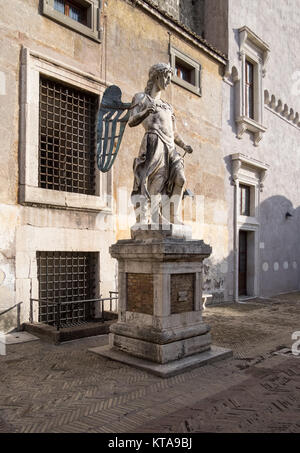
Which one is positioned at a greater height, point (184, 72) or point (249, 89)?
point (249, 89)

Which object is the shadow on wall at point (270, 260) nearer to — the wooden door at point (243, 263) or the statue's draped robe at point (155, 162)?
the wooden door at point (243, 263)

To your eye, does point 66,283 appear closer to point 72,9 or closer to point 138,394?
point 138,394

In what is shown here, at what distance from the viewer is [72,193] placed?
9.13 meters

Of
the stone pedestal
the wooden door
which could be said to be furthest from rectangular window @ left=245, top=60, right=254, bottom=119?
the stone pedestal

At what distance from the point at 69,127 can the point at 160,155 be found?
4.16 m

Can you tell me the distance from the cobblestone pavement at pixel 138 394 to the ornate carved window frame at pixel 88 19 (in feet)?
24.8

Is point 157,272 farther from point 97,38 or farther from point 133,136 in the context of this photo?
point 97,38

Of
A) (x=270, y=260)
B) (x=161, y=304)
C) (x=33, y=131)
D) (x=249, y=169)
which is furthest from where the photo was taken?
(x=270, y=260)

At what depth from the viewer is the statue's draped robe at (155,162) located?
6.29 metres

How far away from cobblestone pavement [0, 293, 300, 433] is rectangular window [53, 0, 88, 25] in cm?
822

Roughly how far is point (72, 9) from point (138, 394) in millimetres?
9589

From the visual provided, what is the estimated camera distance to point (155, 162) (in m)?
6.25

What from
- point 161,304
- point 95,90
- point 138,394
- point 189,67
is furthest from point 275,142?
point 138,394
